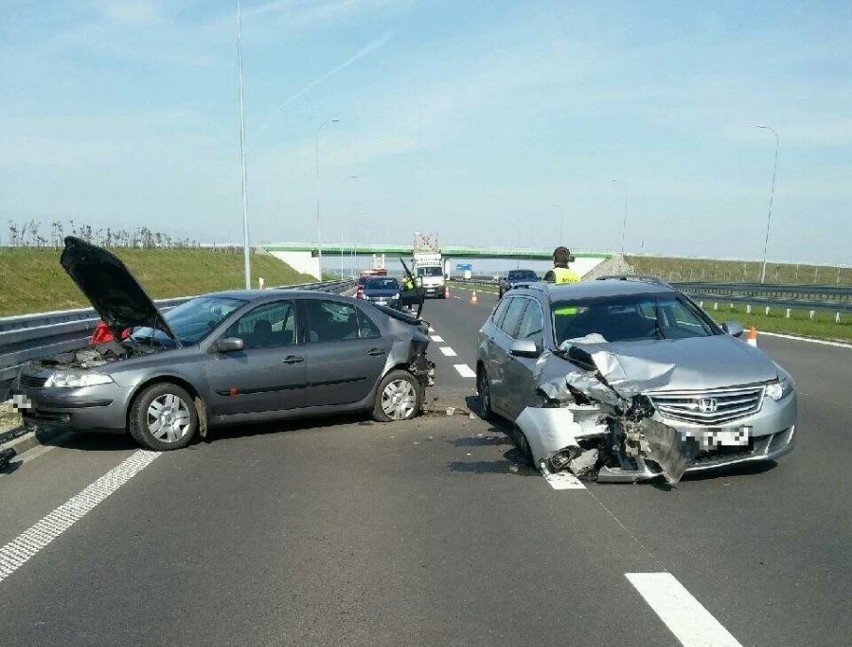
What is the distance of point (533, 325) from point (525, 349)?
33.3 inches

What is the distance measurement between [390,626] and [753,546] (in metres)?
2.33

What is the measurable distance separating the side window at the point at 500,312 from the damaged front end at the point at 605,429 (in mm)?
2910

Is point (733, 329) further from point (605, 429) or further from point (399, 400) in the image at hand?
point (399, 400)

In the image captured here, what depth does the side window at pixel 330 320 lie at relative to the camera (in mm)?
8867

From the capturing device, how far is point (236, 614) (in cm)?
390

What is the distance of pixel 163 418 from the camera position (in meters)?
7.71

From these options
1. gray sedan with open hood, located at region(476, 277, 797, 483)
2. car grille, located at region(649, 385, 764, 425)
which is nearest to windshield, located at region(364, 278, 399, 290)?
A: gray sedan with open hood, located at region(476, 277, 797, 483)

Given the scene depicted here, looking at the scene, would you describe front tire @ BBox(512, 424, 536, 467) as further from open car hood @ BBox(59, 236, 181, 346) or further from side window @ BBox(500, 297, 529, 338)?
open car hood @ BBox(59, 236, 181, 346)

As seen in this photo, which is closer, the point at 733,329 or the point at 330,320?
the point at 733,329

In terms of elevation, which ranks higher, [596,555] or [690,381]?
[690,381]

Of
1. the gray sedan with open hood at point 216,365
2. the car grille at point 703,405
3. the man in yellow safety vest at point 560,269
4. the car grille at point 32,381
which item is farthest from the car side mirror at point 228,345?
the man in yellow safety vest at point 560,269

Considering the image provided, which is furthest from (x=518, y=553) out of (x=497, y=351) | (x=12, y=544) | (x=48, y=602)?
(x=497, y=351)

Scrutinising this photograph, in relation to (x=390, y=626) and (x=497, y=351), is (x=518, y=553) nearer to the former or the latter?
(x=390, y=626)

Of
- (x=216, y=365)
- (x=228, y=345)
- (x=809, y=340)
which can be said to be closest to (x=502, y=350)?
(x=228, y=345)
